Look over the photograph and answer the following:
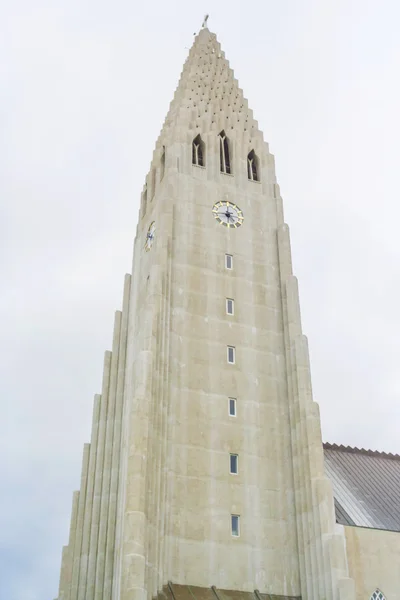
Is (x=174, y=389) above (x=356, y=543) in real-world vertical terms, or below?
above

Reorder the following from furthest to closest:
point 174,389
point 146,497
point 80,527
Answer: point 80,527 < point 174,389 < point 146,497

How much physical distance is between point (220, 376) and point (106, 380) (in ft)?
33.7

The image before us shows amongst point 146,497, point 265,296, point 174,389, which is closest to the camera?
point 146,497

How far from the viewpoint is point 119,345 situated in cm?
5331

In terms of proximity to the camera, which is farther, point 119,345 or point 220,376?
point 119,345

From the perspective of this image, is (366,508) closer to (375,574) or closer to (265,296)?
(375,574)

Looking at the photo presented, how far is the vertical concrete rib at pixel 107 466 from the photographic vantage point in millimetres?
43828

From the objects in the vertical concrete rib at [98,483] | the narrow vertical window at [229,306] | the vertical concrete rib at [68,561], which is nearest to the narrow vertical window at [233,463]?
the vertical concrete rib at [98,483]

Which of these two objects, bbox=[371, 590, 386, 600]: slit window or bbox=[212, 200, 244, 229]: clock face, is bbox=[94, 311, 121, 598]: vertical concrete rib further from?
bbox=[371, 590, 386, 600]: slit window

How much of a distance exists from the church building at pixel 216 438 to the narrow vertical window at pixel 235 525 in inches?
2.6

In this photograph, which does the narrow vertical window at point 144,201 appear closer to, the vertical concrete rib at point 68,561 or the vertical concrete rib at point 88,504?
the vertical concrete rib at point 88,504

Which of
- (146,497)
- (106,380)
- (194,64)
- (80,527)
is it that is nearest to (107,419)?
(106,380)

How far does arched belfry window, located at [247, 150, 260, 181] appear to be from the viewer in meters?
57.4

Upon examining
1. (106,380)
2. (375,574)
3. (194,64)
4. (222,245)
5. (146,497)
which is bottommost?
(375,574)
